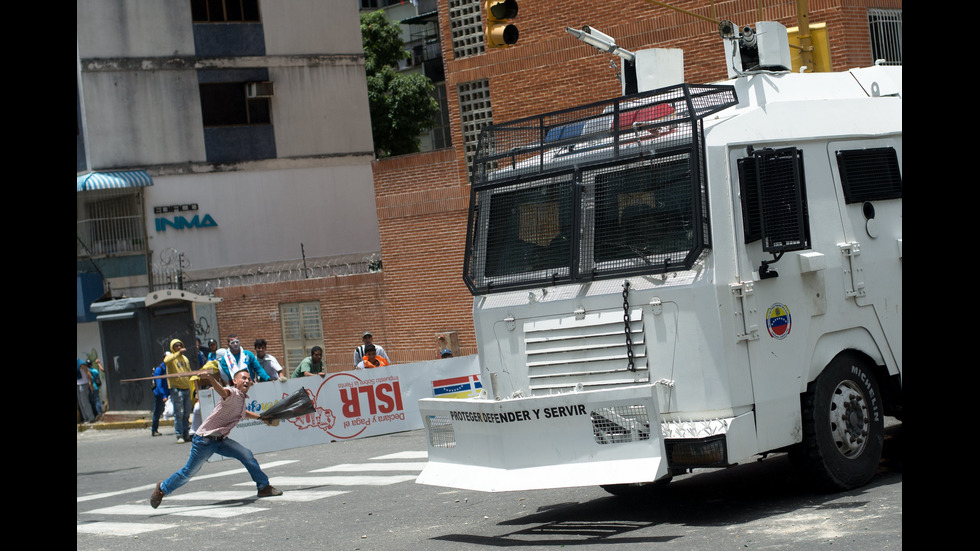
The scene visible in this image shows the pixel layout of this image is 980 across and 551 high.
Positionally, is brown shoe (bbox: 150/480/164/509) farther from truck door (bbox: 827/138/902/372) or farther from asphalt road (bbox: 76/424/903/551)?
truck door (bbox: 827/138/902/372)

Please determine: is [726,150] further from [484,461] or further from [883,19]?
[883,19]

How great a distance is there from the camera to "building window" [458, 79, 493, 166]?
23.5 meters

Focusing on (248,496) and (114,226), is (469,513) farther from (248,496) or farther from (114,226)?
(114,226)

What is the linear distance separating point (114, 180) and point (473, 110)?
1297cm

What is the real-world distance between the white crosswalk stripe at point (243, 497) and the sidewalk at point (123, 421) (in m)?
12.5

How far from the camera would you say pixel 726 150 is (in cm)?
819

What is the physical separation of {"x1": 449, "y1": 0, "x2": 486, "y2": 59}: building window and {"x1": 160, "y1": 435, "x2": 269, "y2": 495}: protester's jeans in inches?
518

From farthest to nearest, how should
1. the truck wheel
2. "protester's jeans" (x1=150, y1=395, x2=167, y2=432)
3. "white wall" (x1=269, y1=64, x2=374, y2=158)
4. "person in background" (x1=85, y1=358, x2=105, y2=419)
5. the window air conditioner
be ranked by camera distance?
"white wall" (x1=269, y1=64, x2=374, y2=158)
the window air conditioner
"person in background" (x1=85, y1=358, x2=105, y2=419)
"protester's jeans" (x1=150, y1=395, x2=167, y2=432)
the truck wheel

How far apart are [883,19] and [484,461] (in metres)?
13.4

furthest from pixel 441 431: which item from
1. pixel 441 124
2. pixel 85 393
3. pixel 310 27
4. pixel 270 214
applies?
pixel 441 124

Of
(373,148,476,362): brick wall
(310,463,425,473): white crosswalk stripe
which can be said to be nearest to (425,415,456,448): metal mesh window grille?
(310,463,425,473): white crosswalk stripe

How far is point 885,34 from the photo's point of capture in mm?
18766
